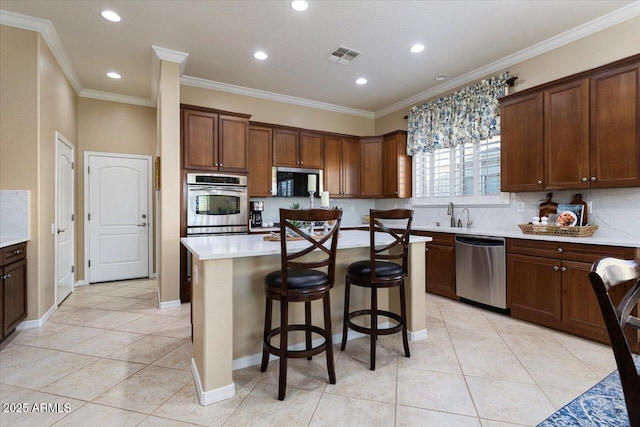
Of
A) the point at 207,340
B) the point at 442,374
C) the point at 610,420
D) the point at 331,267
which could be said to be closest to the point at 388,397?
the point at 442,374

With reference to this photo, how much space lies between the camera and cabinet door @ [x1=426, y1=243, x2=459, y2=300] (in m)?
4.04

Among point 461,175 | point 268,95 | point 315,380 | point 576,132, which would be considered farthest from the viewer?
point 268,95

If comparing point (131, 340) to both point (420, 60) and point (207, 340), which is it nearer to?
point (207, 340)

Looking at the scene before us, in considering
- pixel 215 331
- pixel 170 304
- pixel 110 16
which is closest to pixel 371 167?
pixel 170 304

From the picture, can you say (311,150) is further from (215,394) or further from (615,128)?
(215,394)

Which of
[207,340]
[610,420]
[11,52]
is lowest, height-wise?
[207,340]

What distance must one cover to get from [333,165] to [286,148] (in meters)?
0.91

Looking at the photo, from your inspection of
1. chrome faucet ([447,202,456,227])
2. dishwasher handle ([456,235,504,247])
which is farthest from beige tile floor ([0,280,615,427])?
chrome faucet ([447,202,456,227])

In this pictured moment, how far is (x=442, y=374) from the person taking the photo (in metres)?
2.25

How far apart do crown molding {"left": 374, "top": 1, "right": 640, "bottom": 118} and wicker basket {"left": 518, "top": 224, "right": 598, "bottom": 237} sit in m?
1.99

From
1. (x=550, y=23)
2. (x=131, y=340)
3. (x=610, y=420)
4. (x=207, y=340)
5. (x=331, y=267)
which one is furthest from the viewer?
(x=550, y=23)

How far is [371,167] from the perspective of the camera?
5672 millimetres

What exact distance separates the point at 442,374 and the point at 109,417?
2134 millimetres

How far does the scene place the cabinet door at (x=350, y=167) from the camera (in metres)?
5.61
